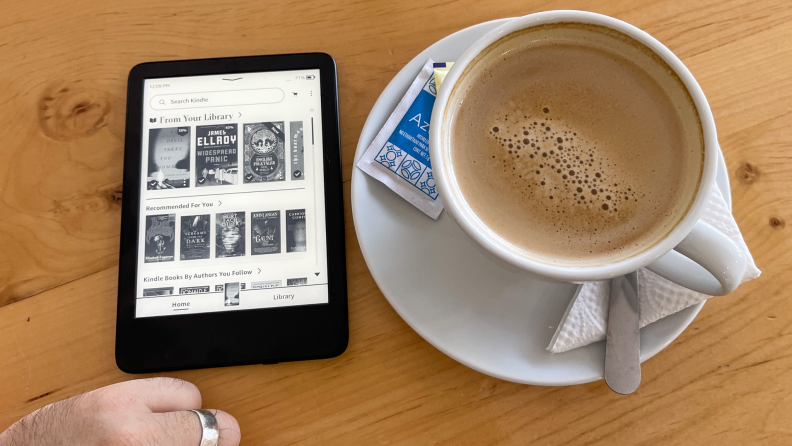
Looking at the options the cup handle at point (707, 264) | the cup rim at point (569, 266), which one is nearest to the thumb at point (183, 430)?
the cup rim at point (569, 266)

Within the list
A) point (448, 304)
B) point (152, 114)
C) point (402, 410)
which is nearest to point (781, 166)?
point (448, 304)

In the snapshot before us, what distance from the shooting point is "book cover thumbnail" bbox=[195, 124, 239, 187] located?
0.62m

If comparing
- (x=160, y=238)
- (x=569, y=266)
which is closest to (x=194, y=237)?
(x=160, y=238)

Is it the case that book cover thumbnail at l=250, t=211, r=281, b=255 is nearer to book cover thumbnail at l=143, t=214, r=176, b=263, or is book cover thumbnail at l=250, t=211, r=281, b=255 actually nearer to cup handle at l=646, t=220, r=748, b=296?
book cover thumbnail at l=143, t=214, r=176, b=263

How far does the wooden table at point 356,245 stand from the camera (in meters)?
0.58

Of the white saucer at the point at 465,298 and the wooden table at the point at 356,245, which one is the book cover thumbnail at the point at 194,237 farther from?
the white saucer at the point at 465,298

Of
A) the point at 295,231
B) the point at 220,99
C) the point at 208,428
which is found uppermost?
the point at 220,99

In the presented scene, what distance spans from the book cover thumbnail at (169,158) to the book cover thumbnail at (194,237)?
0.05 meters

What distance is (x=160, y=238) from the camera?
0.61 metres

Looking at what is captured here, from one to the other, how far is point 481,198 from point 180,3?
531 mm

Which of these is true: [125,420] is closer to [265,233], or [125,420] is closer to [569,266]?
[265,233]

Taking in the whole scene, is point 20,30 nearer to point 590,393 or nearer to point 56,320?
point 56,320

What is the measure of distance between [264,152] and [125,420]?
0.36 metres

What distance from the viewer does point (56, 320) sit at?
612 mm
